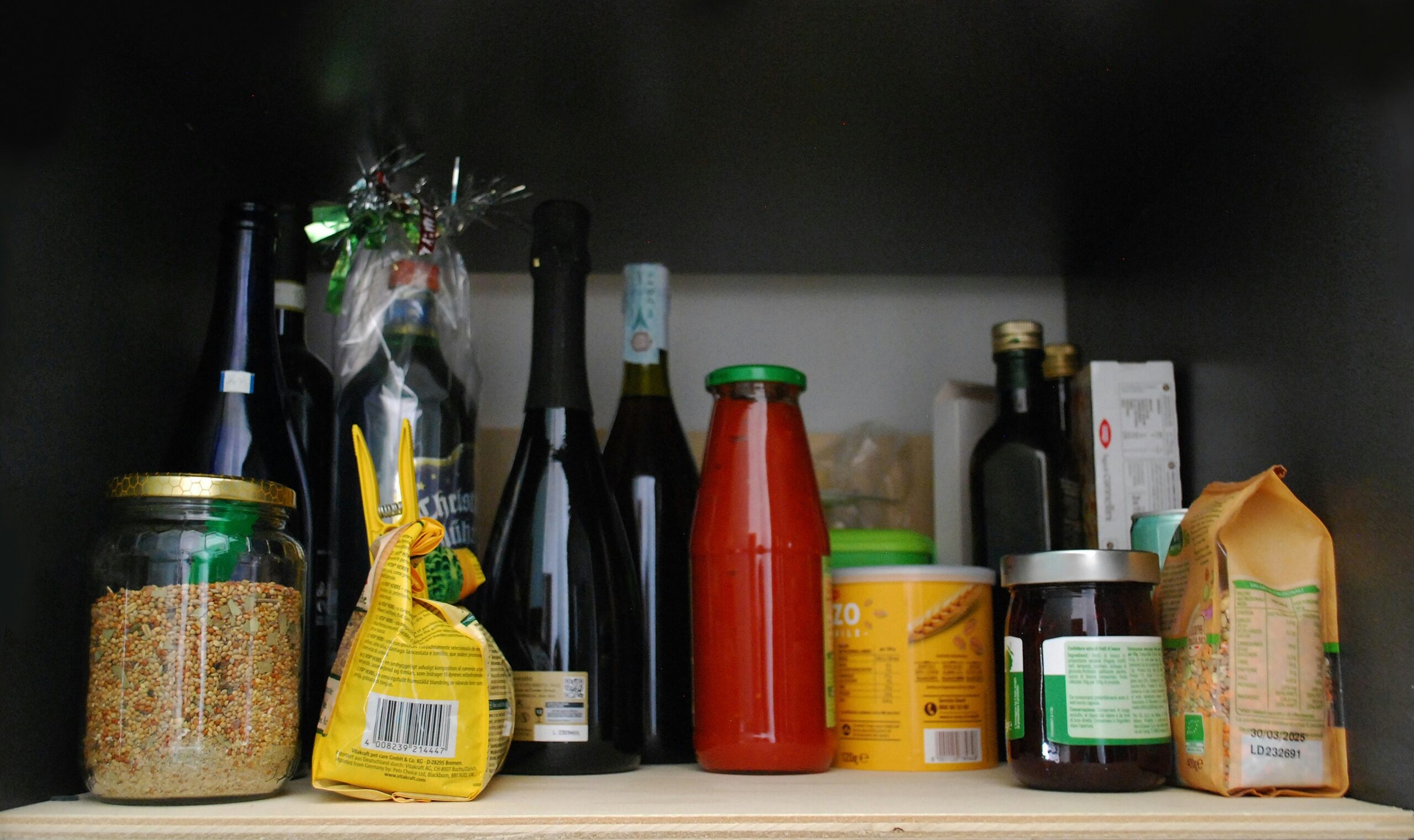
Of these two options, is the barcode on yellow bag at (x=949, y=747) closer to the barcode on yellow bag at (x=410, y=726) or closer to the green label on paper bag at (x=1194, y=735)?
the green label on paper bag at (x=1194, y=735)

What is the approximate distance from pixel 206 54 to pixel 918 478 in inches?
25.4

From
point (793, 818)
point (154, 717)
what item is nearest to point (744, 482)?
point (793, 818)

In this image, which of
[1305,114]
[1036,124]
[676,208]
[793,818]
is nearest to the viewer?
[793,818]

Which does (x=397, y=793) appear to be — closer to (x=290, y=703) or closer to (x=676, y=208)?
(x=290, y=703)

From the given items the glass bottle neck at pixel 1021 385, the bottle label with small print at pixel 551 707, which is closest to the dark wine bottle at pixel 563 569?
the bottle label with small print at pixel 551 707

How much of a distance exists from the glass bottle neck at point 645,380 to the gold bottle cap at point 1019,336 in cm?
27

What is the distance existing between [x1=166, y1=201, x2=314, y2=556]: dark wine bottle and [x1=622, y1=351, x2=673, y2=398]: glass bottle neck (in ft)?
0.90

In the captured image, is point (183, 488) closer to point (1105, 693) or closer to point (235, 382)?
point (235, 382)

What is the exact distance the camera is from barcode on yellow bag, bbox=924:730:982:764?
70cm

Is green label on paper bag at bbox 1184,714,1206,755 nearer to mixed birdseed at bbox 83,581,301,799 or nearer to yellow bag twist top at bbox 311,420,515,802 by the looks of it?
yellow bag twist top at bbox 311,420,515,802

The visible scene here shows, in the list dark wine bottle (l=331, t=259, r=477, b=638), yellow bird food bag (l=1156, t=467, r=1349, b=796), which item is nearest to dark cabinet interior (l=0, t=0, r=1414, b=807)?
yellow bird food bag (l=1156, t=467, r=1349, b=796)

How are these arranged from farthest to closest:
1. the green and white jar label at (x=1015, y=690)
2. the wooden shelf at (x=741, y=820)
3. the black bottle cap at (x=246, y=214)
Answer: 1. the black bottle cap at (x=246, y=214)
2. the green and white jar label at (x=1015, y=690)
3. the wooden shelf at (x=741, y=820)

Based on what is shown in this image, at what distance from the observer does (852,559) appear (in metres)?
0.80

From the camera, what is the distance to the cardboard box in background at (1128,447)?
31.0 inches
